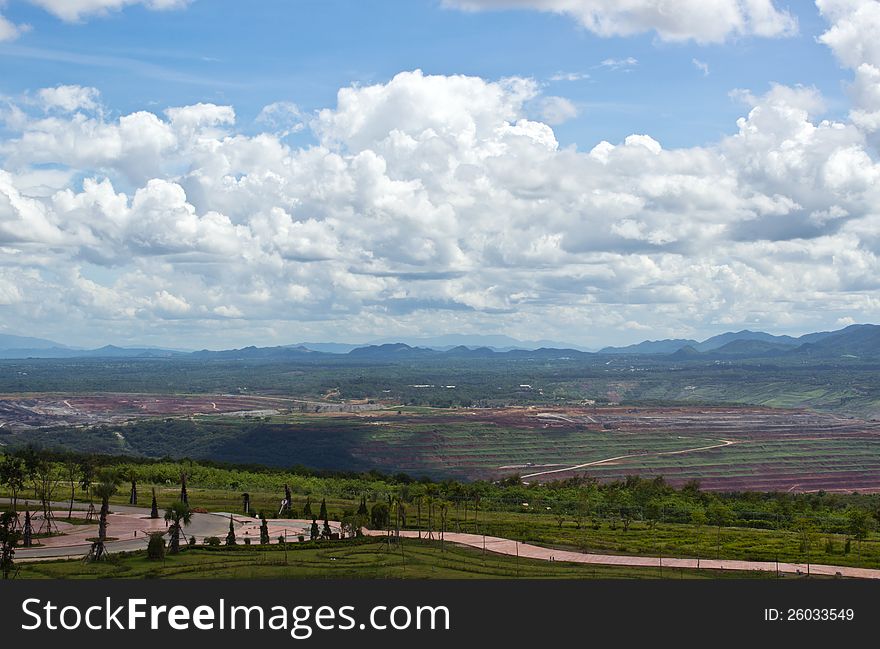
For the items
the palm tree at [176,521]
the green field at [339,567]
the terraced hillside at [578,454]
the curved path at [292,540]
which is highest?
the palm tree at [176,521]

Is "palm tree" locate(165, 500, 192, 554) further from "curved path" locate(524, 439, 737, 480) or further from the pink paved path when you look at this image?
"curved path" locate(524, 439, 737, 480)

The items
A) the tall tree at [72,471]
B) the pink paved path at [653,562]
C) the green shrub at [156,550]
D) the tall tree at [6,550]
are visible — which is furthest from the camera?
the tall tree at [72,471]

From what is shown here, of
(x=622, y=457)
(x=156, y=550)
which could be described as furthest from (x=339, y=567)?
(x=622, y=457)

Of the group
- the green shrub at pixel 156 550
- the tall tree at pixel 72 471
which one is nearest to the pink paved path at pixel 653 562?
the green shrub at pixel 156 550

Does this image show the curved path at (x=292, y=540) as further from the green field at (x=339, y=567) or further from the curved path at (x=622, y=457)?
the curved path at (x=622, y=457)

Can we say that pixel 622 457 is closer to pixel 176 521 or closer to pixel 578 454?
pixel 578 454

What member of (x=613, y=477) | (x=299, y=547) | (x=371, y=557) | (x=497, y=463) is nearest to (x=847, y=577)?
(x=371, y=557)

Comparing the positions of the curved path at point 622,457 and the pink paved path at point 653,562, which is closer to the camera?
the pink paved path at point 653,562

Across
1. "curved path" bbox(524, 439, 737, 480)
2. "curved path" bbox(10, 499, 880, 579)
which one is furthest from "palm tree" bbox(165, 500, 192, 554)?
"curved path" bbox(524, 439, 737, 480)

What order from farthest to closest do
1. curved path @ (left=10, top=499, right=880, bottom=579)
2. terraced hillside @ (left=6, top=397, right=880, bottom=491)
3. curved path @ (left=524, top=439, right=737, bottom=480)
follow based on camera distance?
curved path @ (left=524, top=439, right=737, bottom=480) < terraced hillside @ (left=6, top=397, right=880, bottom=491) < curved path @ (left=10, top=499, right=880, bottom=579)

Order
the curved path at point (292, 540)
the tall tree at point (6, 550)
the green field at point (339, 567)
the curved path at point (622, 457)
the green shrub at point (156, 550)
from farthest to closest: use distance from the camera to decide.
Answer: the curved path at point (622, 457) → the green shrub at point (156, 550) → the curved path at point (292, 540) → the green field at point (339, 567) → the tall tree at point (6, 550)

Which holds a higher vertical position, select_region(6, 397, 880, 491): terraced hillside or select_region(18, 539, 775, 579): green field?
select_region(18, 539, 775, 579): green field

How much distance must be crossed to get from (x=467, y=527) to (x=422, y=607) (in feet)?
138

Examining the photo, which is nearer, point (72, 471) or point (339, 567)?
point (339, 567)
